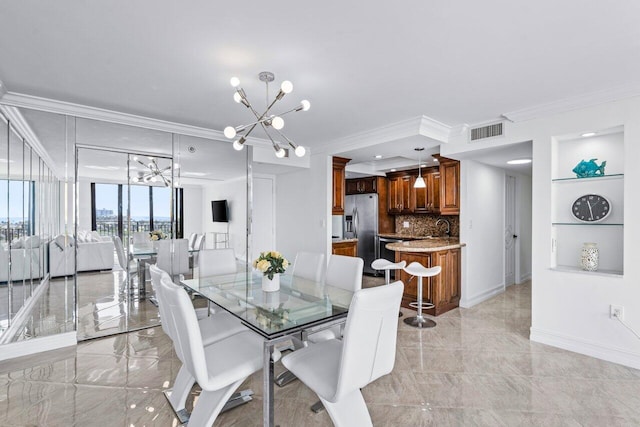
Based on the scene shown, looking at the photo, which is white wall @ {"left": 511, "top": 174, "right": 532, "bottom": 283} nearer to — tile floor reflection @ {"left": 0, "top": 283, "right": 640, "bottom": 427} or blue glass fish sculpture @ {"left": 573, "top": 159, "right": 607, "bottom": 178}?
blue glass fish sculpture @ {"left": 573, "top": 159, "right": 607, "bottom": 178}

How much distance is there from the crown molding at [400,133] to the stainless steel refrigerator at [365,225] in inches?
A: 86.5

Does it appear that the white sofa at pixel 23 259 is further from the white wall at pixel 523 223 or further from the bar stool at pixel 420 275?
the white wall at pixel 523 223

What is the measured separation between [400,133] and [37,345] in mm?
4354

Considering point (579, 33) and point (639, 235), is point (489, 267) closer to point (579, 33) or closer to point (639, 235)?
point (639, 235)

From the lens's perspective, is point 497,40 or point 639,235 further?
point 639,235

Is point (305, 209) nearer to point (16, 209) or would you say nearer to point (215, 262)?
point (215, 262)

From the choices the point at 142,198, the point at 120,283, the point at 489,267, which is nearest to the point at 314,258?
the point at 142,198

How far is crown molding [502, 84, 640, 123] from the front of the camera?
111 inches

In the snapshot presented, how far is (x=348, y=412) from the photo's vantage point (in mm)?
1779

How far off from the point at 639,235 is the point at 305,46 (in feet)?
10.5

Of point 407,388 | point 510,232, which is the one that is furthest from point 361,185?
point 407,388

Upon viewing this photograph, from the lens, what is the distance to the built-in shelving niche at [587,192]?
123 inches

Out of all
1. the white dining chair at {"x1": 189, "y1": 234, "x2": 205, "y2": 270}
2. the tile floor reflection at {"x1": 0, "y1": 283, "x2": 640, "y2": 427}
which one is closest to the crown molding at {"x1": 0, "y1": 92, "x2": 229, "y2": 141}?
the white dining chair at {"x1": 189, "y1": 234, "x2": 205, "y2": 270}

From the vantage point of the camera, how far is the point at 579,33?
203 cm
